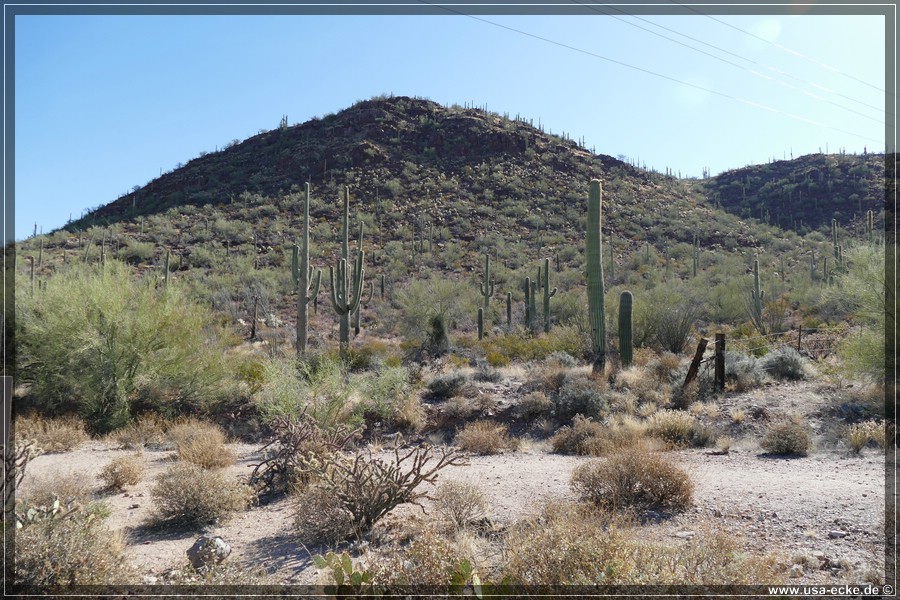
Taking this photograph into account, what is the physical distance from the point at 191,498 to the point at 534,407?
9.05 m

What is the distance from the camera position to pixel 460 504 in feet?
20.6

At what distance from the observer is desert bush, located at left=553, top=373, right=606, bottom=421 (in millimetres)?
13203

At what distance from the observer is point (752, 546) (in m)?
5.35

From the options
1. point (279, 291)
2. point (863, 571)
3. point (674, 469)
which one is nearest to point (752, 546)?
point (863, 571)

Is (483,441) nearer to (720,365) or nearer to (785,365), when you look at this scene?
(720,365)

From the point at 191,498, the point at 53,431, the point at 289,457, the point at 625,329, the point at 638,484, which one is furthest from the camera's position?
the point at 625,329

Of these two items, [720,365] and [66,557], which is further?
[720,365]

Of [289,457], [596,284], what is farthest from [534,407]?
[289,457]

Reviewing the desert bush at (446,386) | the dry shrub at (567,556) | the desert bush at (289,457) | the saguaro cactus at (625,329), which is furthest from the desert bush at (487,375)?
the dry shrub at (567,556)

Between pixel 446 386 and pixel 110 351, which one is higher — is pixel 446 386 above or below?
below

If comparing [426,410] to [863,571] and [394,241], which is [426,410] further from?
[394,241]

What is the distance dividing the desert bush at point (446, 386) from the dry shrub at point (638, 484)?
9207mm

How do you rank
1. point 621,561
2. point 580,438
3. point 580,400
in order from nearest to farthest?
1. point 621,561
2. point 580,438
3. point 580,400

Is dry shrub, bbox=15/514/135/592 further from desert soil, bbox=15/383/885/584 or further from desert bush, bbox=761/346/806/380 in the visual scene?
desert bush, bbox=761/346/806/380
